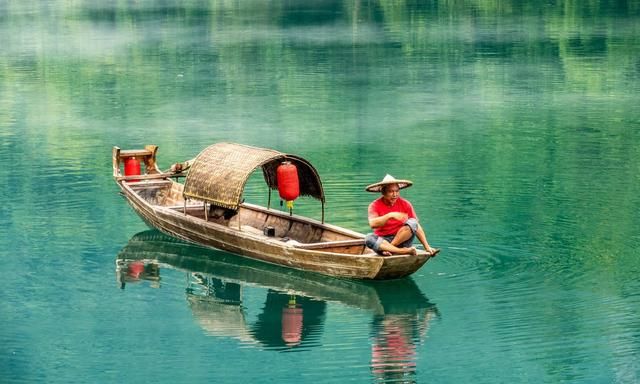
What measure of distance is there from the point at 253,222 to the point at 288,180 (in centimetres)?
117

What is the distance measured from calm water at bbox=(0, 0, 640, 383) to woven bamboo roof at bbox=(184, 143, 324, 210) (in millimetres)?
780

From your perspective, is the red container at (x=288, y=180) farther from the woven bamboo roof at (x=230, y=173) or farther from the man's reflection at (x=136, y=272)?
the man's reflection at (x=136, y=272)

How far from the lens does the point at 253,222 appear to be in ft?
54.1

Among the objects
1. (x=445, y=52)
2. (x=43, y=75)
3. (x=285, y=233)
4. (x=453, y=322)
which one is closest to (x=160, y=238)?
(x=285, y=233)

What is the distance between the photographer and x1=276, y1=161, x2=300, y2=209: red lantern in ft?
50.9

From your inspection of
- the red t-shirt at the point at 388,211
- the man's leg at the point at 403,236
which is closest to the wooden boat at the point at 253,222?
the man's leg at the point at 403,236

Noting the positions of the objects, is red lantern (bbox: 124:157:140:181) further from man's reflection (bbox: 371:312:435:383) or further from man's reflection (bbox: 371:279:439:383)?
man's reflection (bbox: 371:312:435:383)

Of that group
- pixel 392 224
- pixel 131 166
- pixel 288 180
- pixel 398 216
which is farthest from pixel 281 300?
pixel 131 166

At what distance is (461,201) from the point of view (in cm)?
1814

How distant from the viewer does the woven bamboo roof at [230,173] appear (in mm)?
15328

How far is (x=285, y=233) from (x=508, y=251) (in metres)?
2.71

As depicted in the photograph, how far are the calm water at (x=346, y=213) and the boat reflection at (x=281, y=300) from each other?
3 centimetres

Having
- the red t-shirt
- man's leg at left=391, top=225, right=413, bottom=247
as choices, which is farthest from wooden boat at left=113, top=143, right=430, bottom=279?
the red t-shirt

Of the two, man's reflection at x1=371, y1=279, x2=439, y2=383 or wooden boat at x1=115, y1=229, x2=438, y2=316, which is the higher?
wooden boat at x1=115, y1=229, x2=438, y2=316
